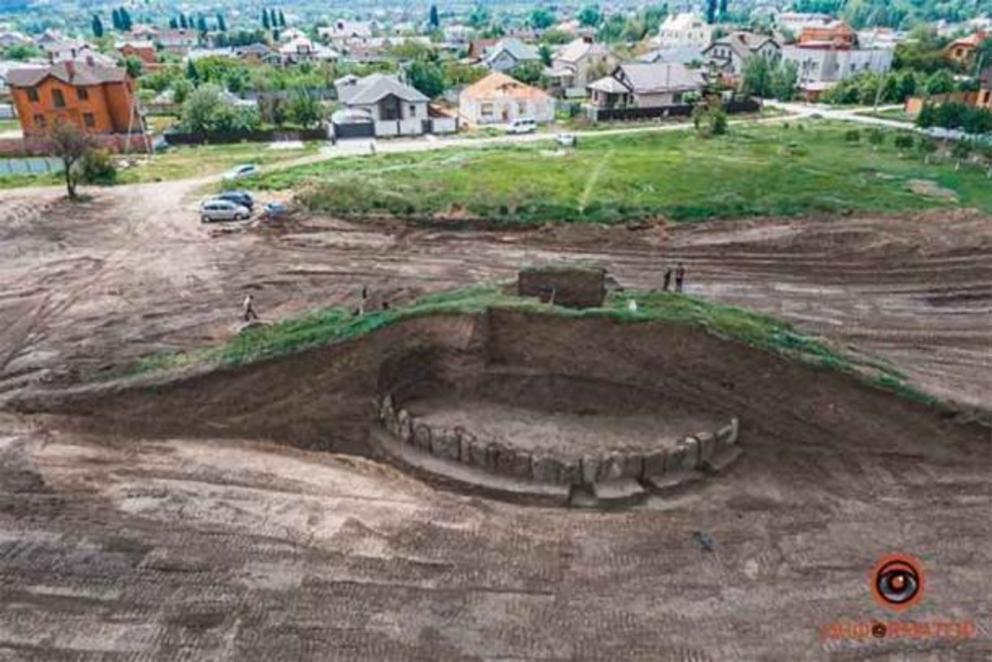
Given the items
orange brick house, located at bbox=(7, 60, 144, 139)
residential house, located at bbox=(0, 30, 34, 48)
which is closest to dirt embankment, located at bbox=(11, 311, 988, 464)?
orange brick house, located at bbox=(7, 60, 144, 139)

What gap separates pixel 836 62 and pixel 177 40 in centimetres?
12599

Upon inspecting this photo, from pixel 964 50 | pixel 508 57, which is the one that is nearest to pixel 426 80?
pixel 508 57

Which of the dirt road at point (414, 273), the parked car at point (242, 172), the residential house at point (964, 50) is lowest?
the dirt road at point (414, 273)

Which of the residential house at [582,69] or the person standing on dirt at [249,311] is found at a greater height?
the residential house at [582,69]

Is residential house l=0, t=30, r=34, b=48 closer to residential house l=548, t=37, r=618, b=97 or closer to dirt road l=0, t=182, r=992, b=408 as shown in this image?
residential house l=548, t=37, r=618, b=97

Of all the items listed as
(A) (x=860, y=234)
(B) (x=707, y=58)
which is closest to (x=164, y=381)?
(A) (x=860, y=234)

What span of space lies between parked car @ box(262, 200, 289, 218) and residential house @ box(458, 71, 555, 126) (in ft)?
98.4

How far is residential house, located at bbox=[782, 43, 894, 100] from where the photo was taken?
81375mm

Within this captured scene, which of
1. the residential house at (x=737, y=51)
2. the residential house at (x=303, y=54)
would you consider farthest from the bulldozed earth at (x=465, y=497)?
the residential house at (x=303, y=54)

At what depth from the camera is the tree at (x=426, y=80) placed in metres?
71.2

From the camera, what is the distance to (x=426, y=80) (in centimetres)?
7125

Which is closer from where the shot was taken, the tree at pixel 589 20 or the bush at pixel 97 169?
the bush at pixel 97 169

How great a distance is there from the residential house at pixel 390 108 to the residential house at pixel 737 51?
46.2 m

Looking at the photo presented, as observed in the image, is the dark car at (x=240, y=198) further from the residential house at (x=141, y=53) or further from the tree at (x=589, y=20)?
the tree at (x=589, y=20)
